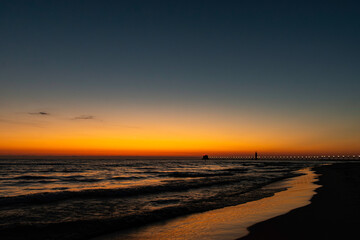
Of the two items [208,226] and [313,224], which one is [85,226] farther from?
[313,224]

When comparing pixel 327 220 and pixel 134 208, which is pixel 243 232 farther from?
pixel 134 208

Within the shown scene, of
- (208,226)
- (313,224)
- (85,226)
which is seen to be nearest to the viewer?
(313,224)

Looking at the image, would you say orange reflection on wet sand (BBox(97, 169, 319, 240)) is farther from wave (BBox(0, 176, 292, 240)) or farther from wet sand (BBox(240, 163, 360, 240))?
wave (BBox(0, 176, 292, 240))

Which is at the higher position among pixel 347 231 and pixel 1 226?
pixel 347 231

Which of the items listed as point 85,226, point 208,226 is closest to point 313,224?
point 208,226

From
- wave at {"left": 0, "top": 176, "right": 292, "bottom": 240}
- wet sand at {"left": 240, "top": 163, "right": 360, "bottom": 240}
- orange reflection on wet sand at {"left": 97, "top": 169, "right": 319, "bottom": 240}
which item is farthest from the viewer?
wave at {"left": 0, "top": 176, "right": 292, "bottom": 240}

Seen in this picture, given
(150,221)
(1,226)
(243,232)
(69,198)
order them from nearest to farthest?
1. (243,232)
2. (1,226)
3. (150,221)
4. (69,198)

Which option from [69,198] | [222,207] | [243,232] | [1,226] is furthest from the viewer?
[69,198]

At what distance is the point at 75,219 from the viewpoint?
9.63 meters

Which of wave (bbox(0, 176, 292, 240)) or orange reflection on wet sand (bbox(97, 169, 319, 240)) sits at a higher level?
orange reflection on wet sand (bbox(97, 169, 319, 240))

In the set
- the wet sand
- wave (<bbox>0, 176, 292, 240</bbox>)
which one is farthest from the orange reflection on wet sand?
wave (<bbox>0, 176, 292, 240</bbox>)

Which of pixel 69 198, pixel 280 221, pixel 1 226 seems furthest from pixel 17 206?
pixel 280 221

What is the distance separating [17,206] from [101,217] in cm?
562

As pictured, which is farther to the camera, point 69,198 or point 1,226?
point 69,198
